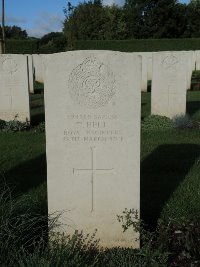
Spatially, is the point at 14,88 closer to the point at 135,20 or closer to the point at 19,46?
the point at 19,46

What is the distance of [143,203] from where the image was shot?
5242 millimetres

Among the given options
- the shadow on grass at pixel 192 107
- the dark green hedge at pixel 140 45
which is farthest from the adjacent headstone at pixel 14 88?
the dark green hedge at pixel 140 45


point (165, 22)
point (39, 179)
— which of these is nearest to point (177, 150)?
point (39, 179)

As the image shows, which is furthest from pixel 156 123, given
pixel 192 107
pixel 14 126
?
pixel 192 107

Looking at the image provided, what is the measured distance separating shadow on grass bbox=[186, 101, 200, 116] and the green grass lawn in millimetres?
3107

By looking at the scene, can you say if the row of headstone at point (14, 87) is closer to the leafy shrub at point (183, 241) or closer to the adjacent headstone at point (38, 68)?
the leafy shrub at point (183, 241)

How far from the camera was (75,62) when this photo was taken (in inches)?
155

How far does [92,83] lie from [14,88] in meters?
6.87

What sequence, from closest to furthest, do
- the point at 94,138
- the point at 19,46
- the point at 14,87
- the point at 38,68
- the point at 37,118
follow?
the point at 94,138 < the point at 14,87 < the point at 37,118 < the point at 38,68 < the point at 19,46

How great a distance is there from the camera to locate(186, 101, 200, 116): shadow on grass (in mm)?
12529

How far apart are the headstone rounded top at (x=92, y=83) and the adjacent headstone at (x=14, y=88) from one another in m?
6.53

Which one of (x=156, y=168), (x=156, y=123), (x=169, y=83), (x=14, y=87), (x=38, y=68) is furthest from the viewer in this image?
(x=38, y=68)

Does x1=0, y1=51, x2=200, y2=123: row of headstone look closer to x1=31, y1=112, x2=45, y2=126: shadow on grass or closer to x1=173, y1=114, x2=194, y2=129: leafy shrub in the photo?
x1=31, y1=112, x2=45, y2=126: shadow on grass

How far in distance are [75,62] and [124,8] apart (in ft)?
184
